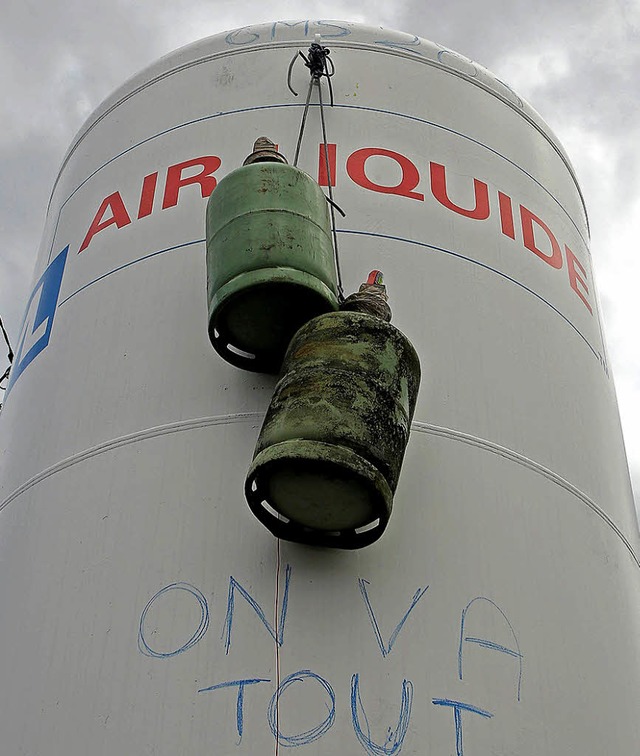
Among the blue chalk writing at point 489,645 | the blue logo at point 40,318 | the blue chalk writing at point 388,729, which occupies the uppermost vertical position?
the blue logo at point 40,318

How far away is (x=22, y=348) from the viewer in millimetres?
5215

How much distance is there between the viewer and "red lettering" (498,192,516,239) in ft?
16.4

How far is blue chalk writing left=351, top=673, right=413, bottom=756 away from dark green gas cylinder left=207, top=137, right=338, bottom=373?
4.60 ft

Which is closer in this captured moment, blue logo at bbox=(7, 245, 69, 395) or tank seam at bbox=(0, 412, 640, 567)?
tank seam at bbox=(0, 412, 640, 567)

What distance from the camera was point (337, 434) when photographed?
3.23 metres

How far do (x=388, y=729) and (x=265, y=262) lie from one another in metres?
1.76

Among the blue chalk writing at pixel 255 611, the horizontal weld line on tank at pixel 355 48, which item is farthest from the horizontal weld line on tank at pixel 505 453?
the horizontal weld line on tank at pixel 355 48

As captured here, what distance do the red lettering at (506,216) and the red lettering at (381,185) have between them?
18.7 inches

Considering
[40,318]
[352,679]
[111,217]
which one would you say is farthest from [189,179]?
[352,679]

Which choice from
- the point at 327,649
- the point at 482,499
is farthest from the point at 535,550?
the point at 327,649

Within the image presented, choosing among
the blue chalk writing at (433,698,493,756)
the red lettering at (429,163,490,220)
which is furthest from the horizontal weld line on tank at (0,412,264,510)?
the red lettering at (429,163,490,220)

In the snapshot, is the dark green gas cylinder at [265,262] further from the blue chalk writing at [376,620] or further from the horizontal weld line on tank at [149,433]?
the blue chalk writing at [376,620]

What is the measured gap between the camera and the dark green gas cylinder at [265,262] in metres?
3.78

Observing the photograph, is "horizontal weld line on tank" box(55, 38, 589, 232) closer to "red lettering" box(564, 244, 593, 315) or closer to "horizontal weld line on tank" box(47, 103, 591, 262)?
"horizontal weld line on tank" box(47, 103, 591, 262)
